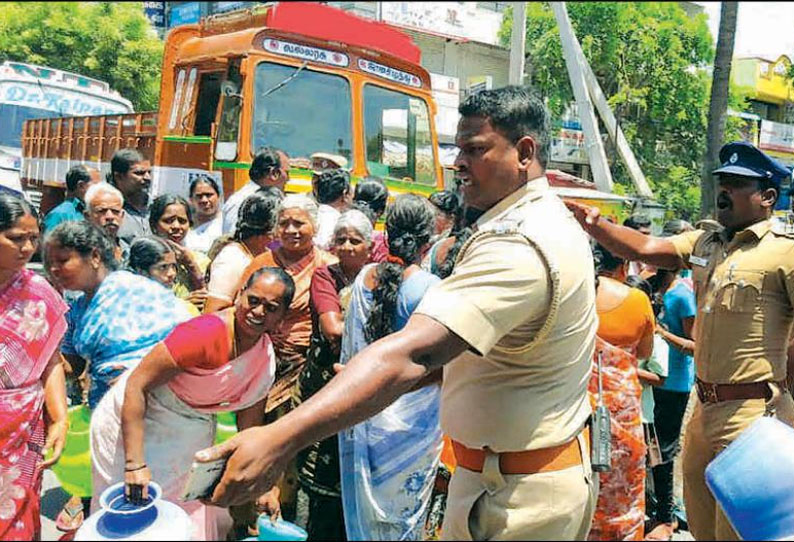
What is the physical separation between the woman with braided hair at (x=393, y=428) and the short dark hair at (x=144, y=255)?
88 centimetres

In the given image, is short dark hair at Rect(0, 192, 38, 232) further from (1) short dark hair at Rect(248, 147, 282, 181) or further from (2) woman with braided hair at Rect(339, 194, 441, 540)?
(1) short dark hair at Rect(248, 147, 282, 181)

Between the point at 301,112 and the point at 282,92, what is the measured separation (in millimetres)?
201

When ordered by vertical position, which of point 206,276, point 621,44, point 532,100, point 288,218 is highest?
point 621,44

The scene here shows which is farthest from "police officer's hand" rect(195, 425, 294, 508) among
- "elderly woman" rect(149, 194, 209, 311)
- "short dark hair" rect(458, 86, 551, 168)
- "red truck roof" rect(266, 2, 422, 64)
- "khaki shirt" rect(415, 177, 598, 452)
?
"red truck roof" rect(266, 2, 422, 64)

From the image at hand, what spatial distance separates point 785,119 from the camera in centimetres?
292

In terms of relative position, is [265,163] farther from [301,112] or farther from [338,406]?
[338,406]

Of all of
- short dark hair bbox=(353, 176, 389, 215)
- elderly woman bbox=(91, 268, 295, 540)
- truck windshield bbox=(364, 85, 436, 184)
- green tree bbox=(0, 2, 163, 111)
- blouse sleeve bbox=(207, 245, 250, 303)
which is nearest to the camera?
elderly woman bbox=(91, 268, 295, 540)

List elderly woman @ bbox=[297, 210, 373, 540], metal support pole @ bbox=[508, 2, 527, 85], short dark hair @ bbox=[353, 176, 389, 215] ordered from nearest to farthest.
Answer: metal support pole @ bbox=[508, 2, 527, 85]
elderly woman @ bbox=[297, 210, 373, 540]
short dark hair @ bbox=[353, 176, 389, 215]

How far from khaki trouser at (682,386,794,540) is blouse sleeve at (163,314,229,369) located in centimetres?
166

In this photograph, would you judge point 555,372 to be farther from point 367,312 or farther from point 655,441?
point 655,441

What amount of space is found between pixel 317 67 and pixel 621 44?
101 inches

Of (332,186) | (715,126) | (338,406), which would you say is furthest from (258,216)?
(338,406)

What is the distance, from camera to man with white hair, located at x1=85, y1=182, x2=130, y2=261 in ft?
11.6

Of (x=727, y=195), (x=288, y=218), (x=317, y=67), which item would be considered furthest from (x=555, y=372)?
(x=317, y=67)
